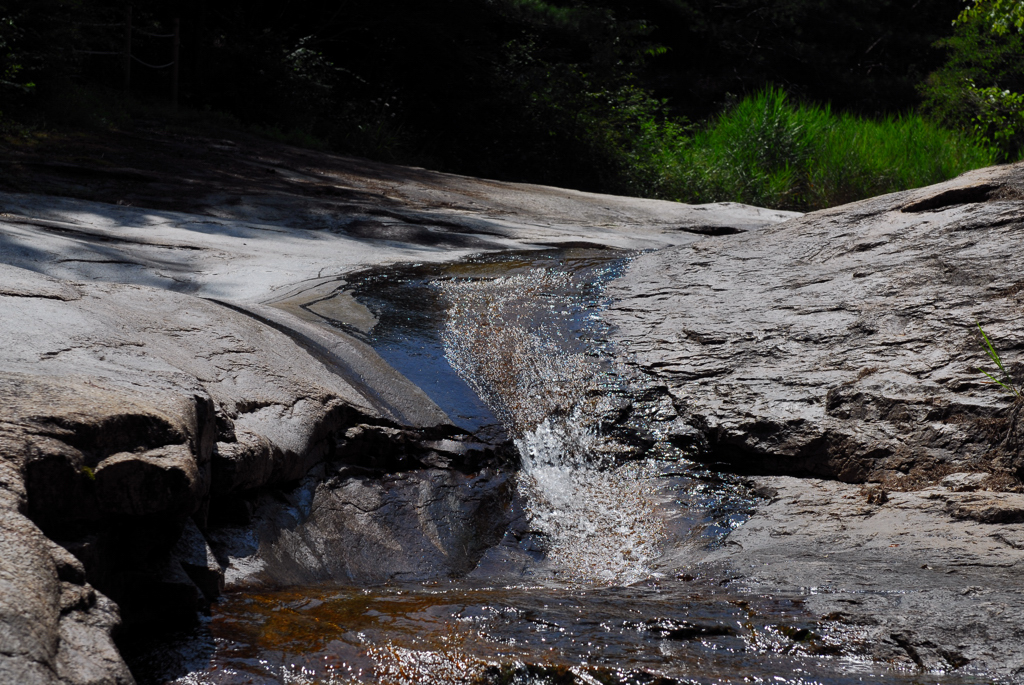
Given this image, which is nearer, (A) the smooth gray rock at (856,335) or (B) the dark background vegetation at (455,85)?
(A) the smooth gray rock at (856,335)

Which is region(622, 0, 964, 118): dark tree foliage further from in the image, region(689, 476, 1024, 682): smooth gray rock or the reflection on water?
the reflection on water

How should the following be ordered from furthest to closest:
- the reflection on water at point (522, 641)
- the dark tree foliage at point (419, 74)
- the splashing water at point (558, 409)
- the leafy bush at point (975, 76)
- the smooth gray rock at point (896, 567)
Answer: the leafy bush at point (975, 76) → the dark tree foliage at point (419, 74) → the splashing water at point (558, 409) → the smooth gray rock at point (896, 567) → the reflection on water at point (522, 641)

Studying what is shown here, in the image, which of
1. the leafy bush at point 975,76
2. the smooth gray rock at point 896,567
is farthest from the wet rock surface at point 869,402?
the leafy bush at point 975,76

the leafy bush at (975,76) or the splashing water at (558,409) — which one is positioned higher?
the leafy bush at (975,76)

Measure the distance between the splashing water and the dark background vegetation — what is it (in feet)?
23.7

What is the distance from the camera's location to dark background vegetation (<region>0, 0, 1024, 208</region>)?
12.2m

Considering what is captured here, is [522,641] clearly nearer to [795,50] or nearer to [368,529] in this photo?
[368,529]

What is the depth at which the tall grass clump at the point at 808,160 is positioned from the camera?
11539mm

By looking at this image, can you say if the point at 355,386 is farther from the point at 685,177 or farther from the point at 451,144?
the point at 451,144

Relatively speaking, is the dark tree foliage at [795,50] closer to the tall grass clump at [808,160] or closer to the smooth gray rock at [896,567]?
the tall grass clump at [808,160]

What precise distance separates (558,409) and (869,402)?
1.30 meters

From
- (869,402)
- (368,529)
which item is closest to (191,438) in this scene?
(368,529)

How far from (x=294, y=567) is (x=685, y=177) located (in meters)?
11.1

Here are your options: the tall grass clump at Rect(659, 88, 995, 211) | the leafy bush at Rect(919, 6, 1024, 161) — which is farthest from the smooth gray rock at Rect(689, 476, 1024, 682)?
the leafy bush at Rect(919, 6, 1024, 161)
